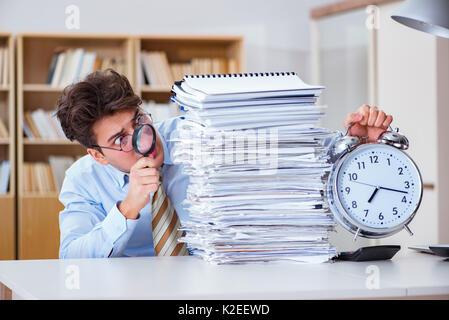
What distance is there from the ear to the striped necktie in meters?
0.24

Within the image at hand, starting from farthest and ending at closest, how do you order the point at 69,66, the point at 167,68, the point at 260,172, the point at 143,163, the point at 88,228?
the point at 167,68, the point at 69,66, the point at 88,228, the point at 143,163, the point at 260,172

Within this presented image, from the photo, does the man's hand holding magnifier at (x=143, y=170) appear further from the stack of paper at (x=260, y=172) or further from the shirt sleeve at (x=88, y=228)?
the stack of paper at (x=260, y=172)

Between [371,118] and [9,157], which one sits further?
[9,157]

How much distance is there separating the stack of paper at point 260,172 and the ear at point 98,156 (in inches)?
22.5

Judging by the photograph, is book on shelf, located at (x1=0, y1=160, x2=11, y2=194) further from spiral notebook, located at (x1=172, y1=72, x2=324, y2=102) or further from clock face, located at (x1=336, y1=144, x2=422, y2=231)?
clock face, located at (x1=336, y1=144, x2=422, y2=231)

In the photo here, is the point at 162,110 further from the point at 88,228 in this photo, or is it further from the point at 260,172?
the point at 260,172

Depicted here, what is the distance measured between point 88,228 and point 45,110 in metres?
3.40

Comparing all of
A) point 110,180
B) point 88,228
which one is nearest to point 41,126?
point 110,180

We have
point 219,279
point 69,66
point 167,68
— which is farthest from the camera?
point 167,68

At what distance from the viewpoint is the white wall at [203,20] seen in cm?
503

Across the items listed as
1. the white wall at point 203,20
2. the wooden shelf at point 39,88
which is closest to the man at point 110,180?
the wooden shelf at point 39,88

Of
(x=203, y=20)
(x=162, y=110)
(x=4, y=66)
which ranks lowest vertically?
(x=162, y=110)

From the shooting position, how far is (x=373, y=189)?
1410 mm

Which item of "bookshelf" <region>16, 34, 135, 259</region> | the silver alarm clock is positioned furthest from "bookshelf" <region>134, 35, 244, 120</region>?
the silver alarm clock
